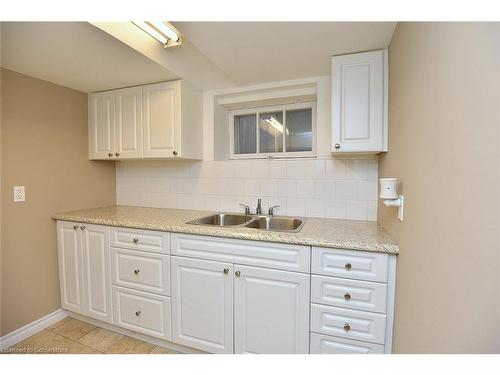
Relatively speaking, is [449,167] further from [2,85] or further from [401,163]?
[2,85]

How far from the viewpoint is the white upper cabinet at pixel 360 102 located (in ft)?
4.62

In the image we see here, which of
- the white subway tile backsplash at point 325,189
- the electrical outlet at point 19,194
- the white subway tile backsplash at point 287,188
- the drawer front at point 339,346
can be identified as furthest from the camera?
the white subway tile backsplash at point 287,188

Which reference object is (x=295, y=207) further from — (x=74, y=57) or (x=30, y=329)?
(x=30, y=329)

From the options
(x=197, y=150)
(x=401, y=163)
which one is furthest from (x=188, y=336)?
(x=401, y=163)

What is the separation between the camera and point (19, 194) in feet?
5.65

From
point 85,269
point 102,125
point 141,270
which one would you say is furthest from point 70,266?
point 102,125

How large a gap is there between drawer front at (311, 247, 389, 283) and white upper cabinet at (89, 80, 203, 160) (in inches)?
53.3

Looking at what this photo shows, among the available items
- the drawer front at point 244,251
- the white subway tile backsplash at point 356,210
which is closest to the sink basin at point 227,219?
the drawer front at point 244,251

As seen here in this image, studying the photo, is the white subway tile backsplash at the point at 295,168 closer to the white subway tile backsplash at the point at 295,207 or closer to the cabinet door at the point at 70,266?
the white subway tile backsplash at the point at 295,207

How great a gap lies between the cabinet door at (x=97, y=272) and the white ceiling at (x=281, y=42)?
1.51 metres

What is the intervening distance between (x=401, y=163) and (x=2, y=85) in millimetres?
2641

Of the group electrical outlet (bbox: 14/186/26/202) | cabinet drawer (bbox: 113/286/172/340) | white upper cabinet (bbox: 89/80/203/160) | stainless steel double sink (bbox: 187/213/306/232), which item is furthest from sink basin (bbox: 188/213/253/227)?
electrical outlet (bbox: 14/186/26/202)

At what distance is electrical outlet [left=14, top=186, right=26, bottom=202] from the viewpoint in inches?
67.1

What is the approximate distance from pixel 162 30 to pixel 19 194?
167 centimetres
